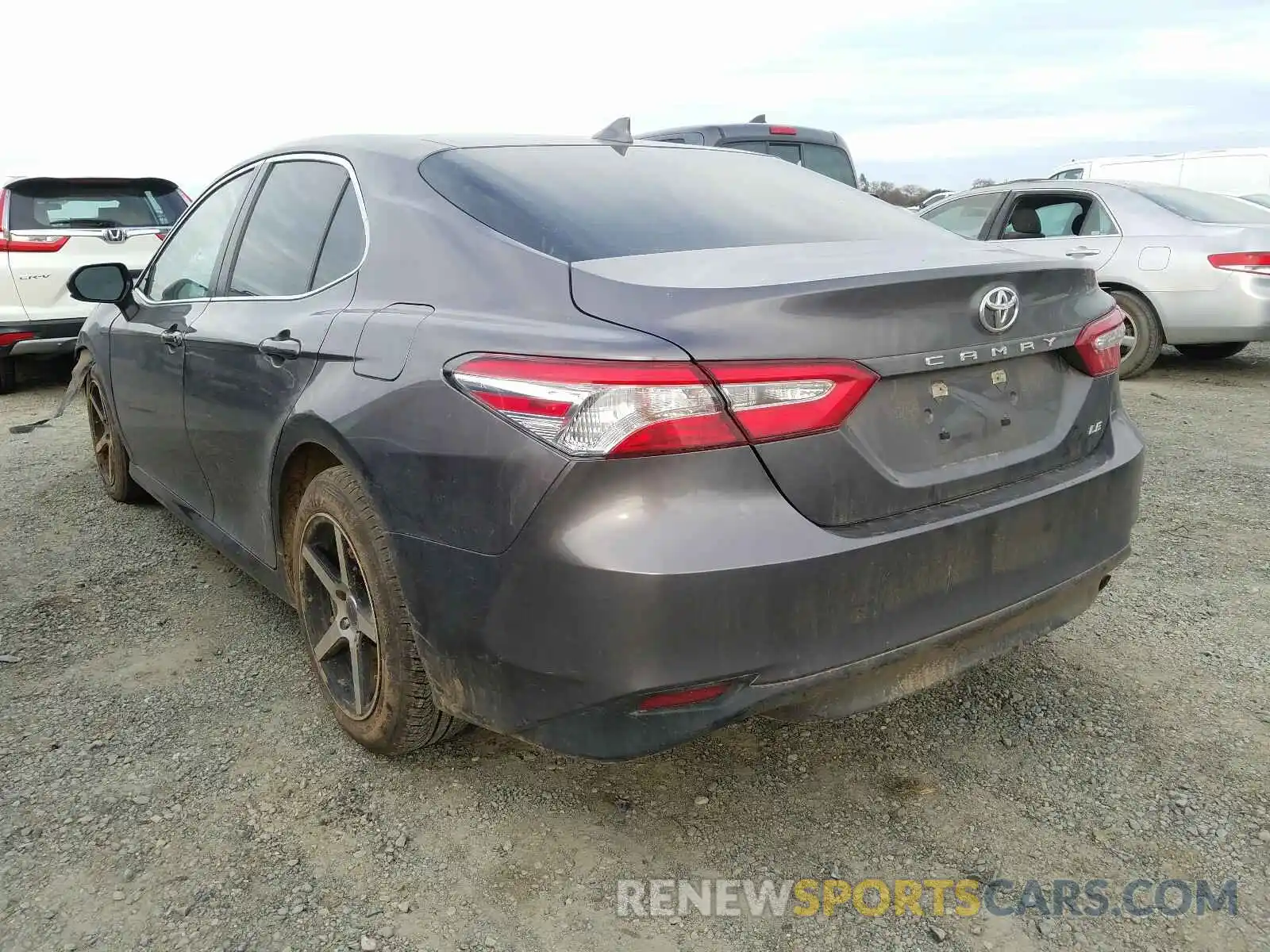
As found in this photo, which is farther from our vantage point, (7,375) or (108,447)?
(7,375)

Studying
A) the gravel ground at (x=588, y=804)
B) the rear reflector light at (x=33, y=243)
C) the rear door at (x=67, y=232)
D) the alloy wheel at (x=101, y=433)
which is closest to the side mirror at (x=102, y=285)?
the alloy wheel at (x=101, y=433)

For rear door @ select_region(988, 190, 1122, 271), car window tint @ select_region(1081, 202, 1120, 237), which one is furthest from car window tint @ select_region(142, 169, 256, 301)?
car window tint @ select_region(1081, 202, 1120, 237)

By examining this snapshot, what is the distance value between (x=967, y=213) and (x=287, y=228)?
695cm

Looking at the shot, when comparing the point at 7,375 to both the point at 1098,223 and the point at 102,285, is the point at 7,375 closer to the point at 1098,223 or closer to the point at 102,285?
the point at 102,285

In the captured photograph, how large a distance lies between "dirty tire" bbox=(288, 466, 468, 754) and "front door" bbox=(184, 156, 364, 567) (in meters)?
0.27

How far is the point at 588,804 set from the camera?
7.75ft

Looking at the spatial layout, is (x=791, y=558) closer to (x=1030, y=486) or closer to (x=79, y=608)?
(x=1030, y=486)

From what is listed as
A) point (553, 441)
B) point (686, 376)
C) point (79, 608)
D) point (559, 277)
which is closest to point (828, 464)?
point (686, 376)

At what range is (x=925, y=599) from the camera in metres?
1.95

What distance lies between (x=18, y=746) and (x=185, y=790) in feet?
1.94

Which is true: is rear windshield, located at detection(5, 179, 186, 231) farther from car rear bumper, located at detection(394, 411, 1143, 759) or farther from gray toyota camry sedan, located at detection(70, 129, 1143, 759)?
car rear bumper, located at detection(394, 411, 1143, 759)

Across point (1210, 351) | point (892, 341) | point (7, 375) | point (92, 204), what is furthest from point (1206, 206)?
point (7, 375)

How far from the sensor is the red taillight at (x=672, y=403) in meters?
1.75

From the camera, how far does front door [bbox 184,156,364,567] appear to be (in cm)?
254
